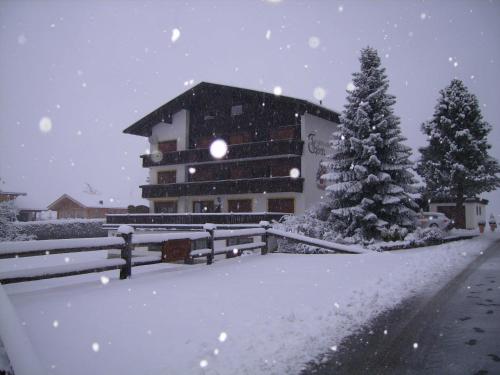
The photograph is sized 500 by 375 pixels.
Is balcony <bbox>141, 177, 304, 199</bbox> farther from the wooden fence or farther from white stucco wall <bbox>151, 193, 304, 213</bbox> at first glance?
the wooden fence

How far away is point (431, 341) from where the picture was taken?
15.0 feet

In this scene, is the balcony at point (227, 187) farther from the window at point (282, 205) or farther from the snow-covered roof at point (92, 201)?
the snow-covered roof at point (92, 201)

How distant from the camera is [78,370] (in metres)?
3.69

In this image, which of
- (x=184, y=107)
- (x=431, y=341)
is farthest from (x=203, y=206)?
(x=431, y=341)

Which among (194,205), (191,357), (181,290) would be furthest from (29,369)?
(194,205)

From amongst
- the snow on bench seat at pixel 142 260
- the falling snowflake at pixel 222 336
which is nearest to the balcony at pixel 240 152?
the snow on bench seat at pixel 142 260

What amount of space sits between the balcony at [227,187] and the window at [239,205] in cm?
120

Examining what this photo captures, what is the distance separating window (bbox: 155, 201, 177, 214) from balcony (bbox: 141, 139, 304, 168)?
11.2 feet

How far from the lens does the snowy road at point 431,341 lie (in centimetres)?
383

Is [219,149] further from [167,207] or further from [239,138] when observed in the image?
[167,207]

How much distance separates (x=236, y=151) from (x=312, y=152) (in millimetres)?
5676

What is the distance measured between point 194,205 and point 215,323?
25667 millimetres

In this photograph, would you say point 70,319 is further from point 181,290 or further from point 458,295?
point 458,295

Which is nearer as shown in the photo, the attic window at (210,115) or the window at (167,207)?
the attic window at (210,115)
